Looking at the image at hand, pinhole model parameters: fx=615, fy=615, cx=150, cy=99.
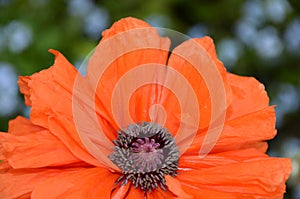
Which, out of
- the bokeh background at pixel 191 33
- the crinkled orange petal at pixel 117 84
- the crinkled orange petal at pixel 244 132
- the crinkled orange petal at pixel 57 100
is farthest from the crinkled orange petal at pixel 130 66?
the bokeh background at pixel 191 33

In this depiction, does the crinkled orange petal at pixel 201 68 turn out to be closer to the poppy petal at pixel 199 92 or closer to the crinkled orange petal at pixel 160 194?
the poppy petal at pixel 199 92

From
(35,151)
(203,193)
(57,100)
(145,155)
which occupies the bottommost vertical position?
(203,193)

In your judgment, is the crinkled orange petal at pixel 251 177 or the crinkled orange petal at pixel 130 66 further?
the crinkled orange petal at pixel 130 66

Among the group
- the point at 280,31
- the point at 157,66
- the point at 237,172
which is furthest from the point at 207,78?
the point at 280,31

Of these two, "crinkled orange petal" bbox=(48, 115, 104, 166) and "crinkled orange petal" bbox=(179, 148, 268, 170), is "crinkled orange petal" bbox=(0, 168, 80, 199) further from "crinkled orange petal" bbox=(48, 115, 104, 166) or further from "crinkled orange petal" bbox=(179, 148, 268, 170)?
"crinkled orange petal" bbox=(179, 148, 268, 170)

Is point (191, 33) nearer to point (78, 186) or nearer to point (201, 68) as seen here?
point (201, 68)

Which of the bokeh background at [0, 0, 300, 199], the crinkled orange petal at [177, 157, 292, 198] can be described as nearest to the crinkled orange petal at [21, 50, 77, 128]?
the crinkled orange petal at [177, 157, 292, 198]

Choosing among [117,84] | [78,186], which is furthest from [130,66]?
[78,186]
